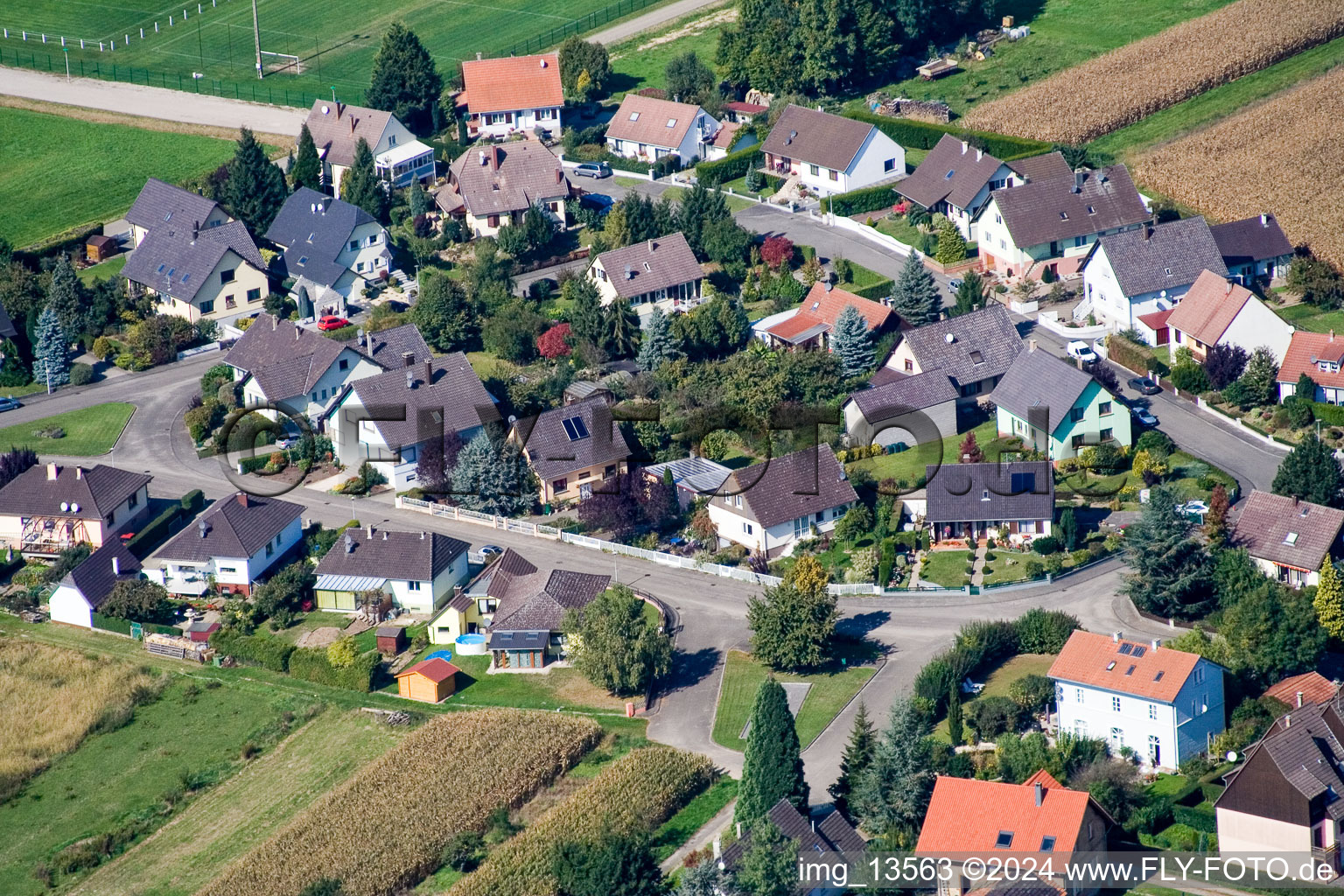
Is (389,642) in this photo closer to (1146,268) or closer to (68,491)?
(68,491)

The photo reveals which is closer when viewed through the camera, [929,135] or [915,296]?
[915,296]

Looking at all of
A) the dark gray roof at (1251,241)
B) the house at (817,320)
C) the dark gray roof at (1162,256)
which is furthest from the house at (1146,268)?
the house at (817,320)

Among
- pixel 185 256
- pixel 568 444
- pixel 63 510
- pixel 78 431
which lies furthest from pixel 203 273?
pixel 568 444

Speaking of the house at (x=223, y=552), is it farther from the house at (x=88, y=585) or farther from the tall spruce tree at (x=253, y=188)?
the tall spruce tree at (x=253, y=188)

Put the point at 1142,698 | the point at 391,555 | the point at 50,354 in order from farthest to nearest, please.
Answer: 1. the point at 50,354
2. the point at 391,555
3. the point at 1142,698

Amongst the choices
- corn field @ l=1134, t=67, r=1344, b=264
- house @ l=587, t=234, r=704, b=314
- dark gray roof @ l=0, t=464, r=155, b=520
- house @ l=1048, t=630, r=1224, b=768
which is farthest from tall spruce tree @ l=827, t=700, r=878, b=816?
corn field @ l=1134, t=67, r=1344, b=264
